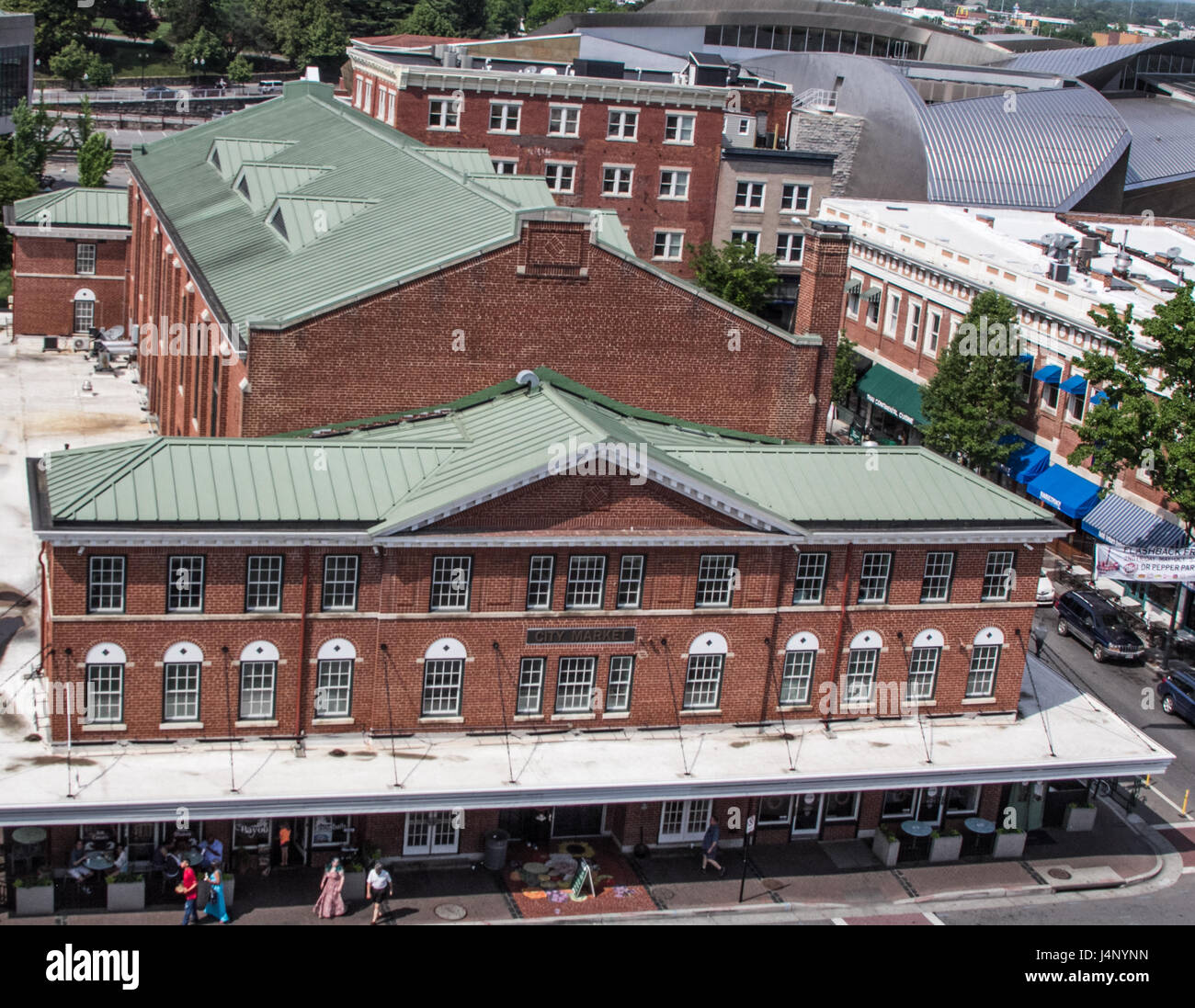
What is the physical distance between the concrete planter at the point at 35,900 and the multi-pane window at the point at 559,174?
2474 inches

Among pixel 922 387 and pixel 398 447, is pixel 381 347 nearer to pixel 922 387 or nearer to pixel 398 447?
pixel 398 447

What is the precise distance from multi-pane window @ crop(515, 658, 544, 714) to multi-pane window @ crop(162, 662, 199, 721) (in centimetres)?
792

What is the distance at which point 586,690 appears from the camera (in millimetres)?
41812

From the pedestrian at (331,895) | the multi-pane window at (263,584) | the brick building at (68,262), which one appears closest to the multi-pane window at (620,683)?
the pedestrian at (331,895)

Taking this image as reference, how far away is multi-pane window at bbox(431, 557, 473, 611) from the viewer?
39.9 m

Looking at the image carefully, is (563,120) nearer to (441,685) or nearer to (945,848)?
(441,685)

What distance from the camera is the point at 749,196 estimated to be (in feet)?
316

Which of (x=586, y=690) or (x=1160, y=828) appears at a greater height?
(x=586, y=690)

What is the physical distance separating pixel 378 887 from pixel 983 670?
17894 mm

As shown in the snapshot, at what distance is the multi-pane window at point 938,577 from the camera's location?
43.8m

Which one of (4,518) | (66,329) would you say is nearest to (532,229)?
(4,518)

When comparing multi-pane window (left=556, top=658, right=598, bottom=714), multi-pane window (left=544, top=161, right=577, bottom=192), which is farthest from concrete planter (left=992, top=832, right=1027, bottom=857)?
multi-pane window (left=544, top=161, right=577, bottom=192)

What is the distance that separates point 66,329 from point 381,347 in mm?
46109

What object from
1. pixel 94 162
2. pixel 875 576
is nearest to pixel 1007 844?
pixel 875 576
